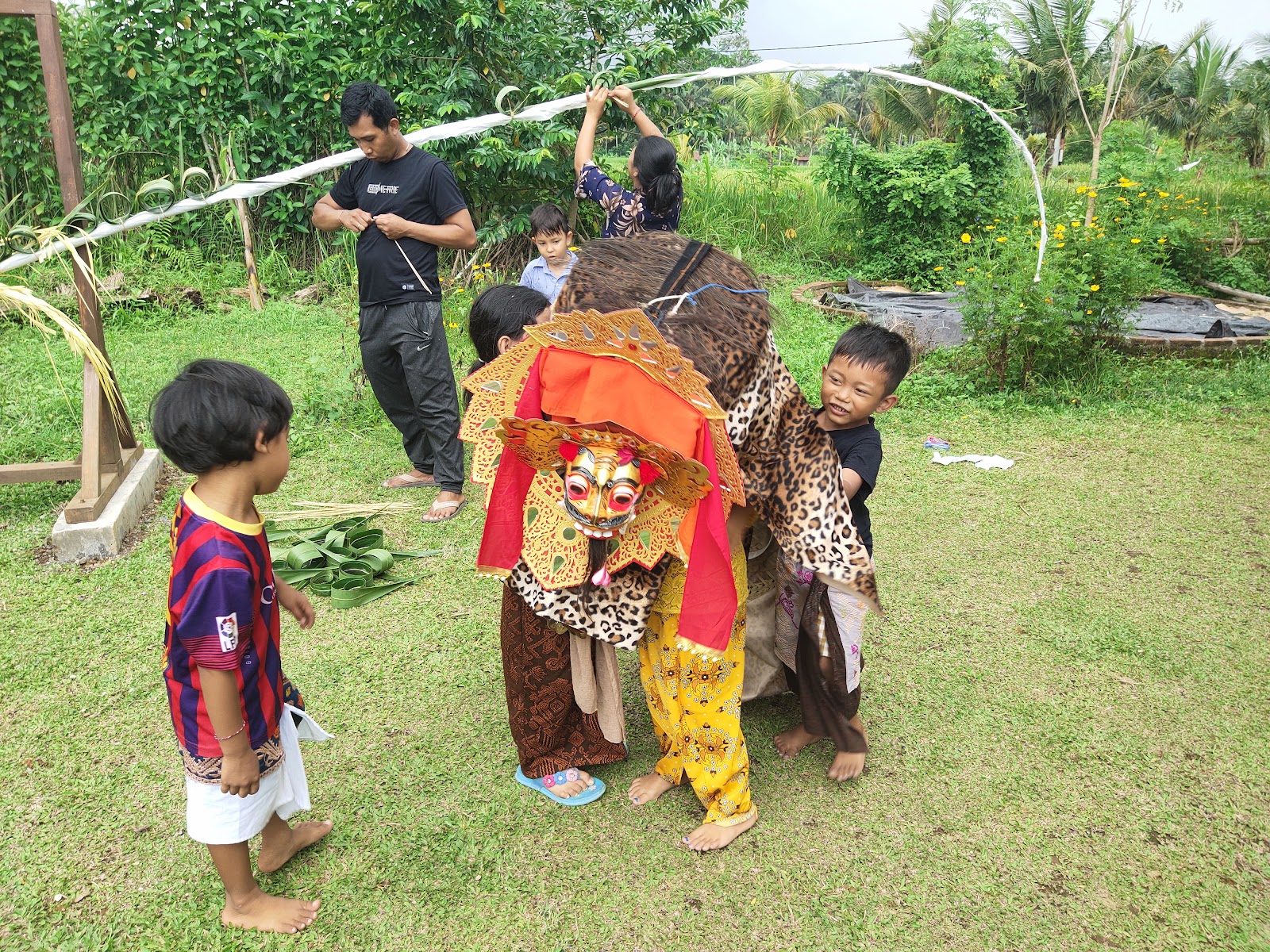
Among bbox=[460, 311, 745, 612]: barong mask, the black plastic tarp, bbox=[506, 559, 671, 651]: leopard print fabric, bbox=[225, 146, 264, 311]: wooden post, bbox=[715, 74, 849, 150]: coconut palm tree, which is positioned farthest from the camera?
bbox=[715, 74, 849, 150]: coconut palm tree

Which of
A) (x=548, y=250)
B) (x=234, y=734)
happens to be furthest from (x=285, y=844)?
(x=548, y=250)

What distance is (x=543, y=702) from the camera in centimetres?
253

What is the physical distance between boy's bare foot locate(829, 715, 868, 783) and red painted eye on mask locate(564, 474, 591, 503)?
54.1 inches

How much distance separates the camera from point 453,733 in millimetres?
2912

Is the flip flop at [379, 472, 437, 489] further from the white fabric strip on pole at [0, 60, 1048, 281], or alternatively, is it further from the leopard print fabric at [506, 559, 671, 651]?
the leopard print fabric at [506, 559, 671, 651]

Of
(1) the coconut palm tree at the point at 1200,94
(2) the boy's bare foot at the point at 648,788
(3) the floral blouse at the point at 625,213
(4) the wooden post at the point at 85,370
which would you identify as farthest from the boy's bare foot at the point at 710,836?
(1) the coconut palm tree at the point at 1200,94

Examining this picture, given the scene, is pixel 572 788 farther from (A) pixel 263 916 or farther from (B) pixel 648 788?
(A) pixel 263 916

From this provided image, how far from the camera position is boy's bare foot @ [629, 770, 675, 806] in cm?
260

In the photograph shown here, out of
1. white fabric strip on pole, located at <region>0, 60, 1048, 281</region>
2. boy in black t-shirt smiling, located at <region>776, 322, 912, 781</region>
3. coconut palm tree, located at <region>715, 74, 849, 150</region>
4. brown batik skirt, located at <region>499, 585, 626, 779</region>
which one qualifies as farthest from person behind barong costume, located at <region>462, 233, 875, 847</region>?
coconut palm tree, located at <region>715, 74, 849, 150</region>

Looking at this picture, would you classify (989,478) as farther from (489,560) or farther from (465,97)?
(465,97)

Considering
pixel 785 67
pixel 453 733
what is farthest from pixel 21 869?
pixel 785 67

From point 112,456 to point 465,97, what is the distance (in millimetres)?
4860

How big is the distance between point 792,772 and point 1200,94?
2786 cm

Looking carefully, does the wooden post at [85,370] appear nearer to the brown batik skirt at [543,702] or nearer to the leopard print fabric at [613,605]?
the brown batik skirt at [543,702]
